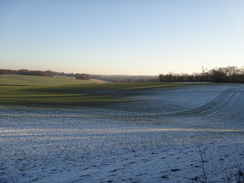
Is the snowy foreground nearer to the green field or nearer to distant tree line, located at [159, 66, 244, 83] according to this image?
the green field

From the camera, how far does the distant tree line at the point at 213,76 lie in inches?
2908

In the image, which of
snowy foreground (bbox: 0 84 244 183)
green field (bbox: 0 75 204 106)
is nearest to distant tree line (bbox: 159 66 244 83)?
green field (bbox: 0 75 204 106)

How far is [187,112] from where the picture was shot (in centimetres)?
2812

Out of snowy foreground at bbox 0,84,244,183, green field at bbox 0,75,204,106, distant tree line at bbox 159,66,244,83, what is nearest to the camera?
snowy foreground at bbox 0,84,244,183

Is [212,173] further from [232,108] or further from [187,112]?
[232,108]

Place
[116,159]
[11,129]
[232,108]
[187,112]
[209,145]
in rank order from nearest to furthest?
[116,159] → [209,145] → [11,129] → [187,112] → [232,108]

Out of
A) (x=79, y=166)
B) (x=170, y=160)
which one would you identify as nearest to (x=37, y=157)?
(x=79, y=166)

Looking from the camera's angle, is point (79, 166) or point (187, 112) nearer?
point (79, 166)

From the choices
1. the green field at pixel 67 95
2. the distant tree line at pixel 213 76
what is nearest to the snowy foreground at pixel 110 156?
the green field at pixel 67 95

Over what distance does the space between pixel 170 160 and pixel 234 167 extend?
2468 millimetres

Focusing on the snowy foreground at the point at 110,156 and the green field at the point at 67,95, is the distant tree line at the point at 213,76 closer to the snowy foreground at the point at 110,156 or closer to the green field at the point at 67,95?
the green field at the point at 67,95

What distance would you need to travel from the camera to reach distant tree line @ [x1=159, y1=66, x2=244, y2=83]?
242 feet

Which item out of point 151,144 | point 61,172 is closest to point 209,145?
point 151,144

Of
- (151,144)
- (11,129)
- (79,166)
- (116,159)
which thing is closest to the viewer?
(79,166)
